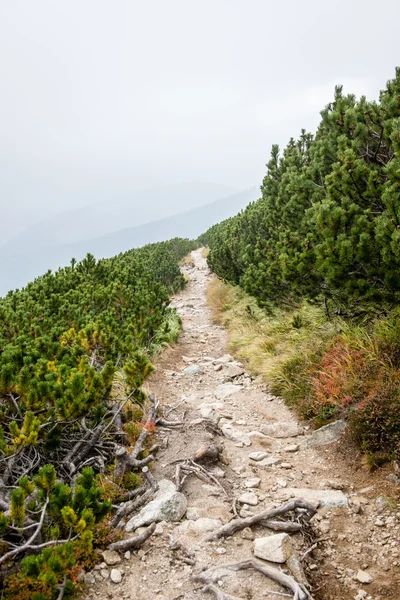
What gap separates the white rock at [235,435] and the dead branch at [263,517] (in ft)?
6.06

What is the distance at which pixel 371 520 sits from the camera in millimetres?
4078

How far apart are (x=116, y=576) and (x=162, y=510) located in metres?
0.81

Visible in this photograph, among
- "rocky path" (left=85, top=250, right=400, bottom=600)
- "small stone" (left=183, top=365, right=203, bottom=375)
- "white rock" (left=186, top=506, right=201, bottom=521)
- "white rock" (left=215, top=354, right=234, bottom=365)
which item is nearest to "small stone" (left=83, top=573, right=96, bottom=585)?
"rocky path" (left=85, top=250, right=400, bottom=600)

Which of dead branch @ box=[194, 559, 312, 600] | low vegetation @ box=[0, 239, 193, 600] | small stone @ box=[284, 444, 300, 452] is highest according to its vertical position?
low vegetation @ box=[0, 239, 193, 600]

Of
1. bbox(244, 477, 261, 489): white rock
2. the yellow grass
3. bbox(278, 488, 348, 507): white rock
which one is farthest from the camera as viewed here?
the yellow grass

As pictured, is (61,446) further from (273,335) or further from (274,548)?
(273,335)

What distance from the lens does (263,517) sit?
158 inches

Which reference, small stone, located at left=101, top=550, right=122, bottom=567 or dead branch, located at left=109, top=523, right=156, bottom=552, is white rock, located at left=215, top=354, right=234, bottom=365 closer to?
dead branch, located at left=109, top=523, right=156, bottom=552

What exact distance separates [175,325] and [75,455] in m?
7.72

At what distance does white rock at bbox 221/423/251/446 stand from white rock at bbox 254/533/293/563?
2.33 meters

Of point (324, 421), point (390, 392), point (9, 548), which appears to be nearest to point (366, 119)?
point (390, 392)

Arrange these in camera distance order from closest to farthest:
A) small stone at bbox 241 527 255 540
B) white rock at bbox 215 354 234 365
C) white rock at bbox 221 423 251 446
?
small stone at bbox 241 527 255 540 < white rock at bbox 221 423 251 446 < white rock at bbox 215 354 234 365

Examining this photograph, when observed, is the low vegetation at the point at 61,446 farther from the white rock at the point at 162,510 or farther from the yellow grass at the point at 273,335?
the yellow grass at the point at 273,335

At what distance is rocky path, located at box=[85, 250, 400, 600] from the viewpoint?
332 centimetres
